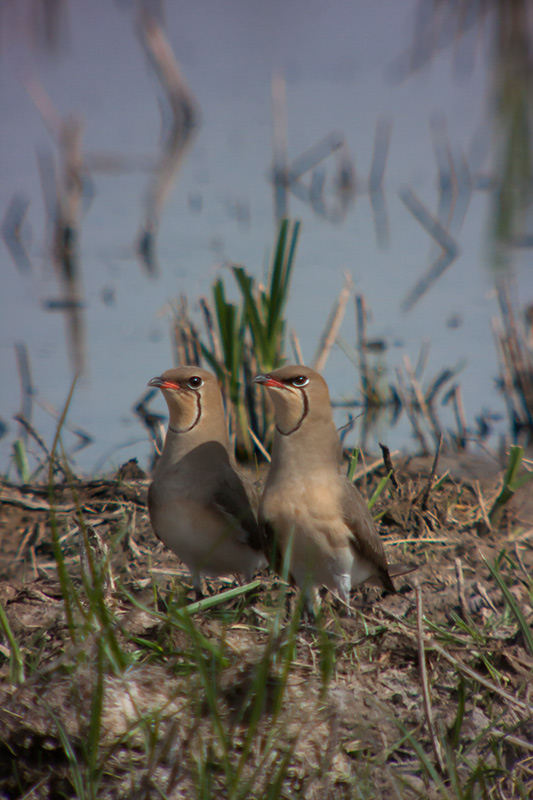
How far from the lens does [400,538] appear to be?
388 cm

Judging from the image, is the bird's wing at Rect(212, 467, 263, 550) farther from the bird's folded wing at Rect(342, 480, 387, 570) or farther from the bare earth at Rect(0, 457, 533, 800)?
the bird's folded wing at Rect(342, 480, 387, 570)

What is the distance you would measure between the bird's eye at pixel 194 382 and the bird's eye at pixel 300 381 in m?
0.40

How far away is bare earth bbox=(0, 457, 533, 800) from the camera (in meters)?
2.33

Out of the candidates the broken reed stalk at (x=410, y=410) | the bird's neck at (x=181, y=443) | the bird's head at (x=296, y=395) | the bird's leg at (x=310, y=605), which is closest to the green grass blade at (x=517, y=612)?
the bird's leg at (x=310, y=605)

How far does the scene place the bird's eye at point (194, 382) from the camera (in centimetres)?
328

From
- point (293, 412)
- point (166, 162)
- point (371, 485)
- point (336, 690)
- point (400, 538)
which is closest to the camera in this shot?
point (336, 690)

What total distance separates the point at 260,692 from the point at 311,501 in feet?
2.96

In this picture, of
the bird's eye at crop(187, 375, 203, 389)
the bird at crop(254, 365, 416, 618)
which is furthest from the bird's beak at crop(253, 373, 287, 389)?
the bird's eye at crop(187, 375, 203, 389)

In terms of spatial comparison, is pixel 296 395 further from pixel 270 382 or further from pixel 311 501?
pixel 311 501

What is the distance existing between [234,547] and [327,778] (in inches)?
40.1

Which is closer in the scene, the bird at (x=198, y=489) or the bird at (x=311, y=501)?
the bird at (x=311, y=501)

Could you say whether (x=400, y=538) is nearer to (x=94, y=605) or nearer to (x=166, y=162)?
(x=94, y=605)

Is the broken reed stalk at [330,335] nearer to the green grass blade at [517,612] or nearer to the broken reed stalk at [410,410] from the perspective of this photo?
the broken reed stalk at [410,410]

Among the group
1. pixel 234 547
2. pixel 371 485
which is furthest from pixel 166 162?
pixel 234 547
